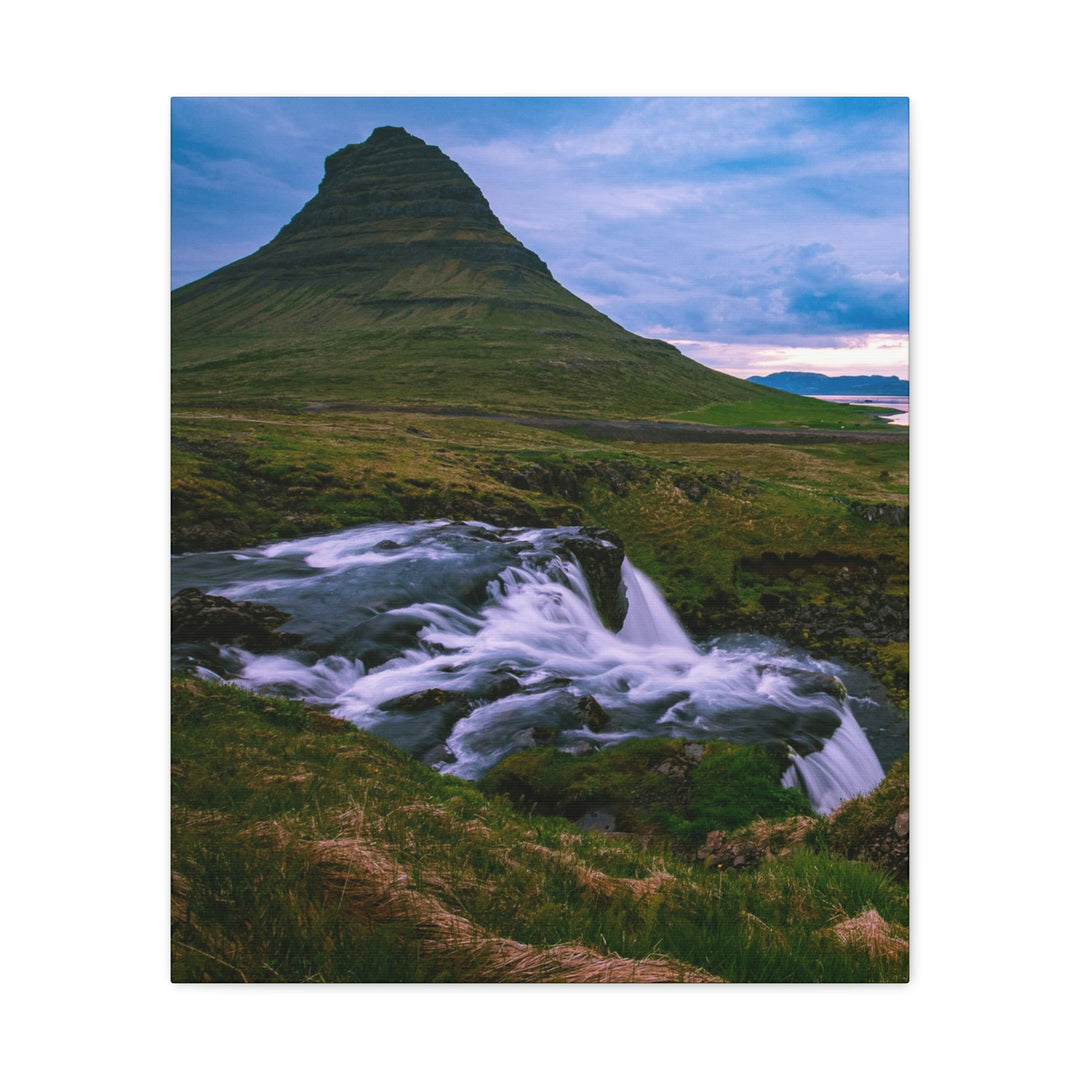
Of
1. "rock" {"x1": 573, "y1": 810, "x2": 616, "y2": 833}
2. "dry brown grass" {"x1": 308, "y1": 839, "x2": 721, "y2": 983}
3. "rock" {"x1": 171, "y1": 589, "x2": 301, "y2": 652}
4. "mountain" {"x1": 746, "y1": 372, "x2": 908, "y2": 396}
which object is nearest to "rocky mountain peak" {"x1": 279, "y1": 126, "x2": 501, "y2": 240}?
"mountain" {"x1": 746, "y1": 372, "x2": 908, "y2": 396}

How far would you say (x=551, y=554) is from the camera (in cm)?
689

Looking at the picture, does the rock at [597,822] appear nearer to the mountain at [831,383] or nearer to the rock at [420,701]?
the rock at [420,701]

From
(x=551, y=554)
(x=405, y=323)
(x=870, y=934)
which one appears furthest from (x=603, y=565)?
(x=405, y=323)

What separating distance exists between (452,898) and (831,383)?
5.38m

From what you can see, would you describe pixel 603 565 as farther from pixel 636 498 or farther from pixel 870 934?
pixel 870 934

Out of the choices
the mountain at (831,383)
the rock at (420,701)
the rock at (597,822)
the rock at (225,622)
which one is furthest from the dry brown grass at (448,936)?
the mountain at (831,383)

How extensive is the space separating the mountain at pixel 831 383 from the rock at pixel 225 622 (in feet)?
15.9

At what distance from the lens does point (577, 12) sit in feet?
20.0

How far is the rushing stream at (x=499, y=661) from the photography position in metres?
5.71
